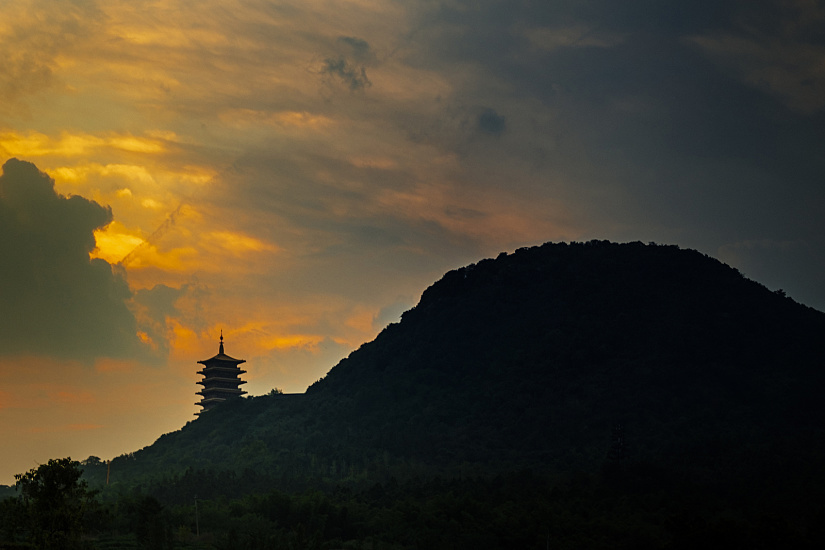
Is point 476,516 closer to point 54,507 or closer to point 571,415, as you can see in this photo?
point 54,507

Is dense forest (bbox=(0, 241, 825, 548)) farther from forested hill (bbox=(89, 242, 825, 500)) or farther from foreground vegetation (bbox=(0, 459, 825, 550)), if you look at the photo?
forested hill (bbox=(89, 242, 825, 500))

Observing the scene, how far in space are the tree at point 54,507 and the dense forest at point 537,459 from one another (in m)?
0.89

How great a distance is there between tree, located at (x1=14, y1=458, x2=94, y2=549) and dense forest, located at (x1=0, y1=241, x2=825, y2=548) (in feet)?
2.93

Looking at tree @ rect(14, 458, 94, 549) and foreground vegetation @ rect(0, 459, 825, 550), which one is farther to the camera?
foreground vegetation @ rect(0, 459, 825, 550)

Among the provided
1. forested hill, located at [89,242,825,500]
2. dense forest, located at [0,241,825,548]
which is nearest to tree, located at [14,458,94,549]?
dense forest, located at [0,241,825,548]

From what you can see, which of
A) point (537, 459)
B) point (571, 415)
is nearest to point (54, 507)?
point (537, 459)

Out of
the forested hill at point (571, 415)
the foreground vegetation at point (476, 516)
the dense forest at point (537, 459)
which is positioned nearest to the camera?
the foreground vegetation at point (476, 516)

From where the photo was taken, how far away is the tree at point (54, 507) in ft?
223

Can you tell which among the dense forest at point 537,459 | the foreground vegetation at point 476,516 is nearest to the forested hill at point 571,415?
the dense forest at point 537,459

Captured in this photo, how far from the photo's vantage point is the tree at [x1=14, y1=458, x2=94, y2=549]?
67938mm

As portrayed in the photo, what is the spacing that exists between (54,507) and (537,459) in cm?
9259

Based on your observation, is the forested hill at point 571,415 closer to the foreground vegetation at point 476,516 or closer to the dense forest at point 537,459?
the dense forest at point 537,459

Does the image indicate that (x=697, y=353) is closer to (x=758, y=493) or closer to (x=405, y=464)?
(x=405, y=464)

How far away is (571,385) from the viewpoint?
181250 mm
